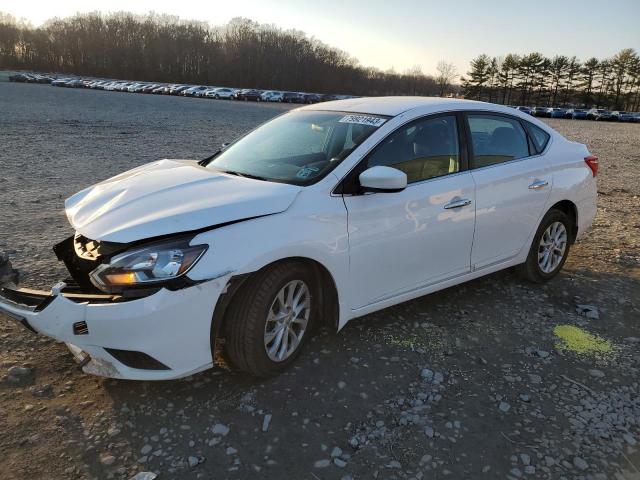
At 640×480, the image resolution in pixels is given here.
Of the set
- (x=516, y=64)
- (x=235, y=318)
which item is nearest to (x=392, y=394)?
(x=235, y=318)

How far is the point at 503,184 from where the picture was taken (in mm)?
4199

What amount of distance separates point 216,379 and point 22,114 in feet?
70.8

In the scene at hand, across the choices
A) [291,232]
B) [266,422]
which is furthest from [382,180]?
[266,422]

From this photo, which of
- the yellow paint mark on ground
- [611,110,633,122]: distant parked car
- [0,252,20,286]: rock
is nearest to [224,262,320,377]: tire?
[0,252,20,286]: rock

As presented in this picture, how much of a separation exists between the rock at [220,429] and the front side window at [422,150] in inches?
74.0

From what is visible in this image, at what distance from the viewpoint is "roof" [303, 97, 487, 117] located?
3850 mm

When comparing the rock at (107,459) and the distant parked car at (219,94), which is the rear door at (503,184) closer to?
the rock at (107,459)

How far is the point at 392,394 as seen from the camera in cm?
315

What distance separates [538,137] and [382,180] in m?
2.40

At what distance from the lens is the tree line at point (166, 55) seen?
344ft

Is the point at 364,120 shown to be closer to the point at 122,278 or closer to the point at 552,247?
the point at 122,278

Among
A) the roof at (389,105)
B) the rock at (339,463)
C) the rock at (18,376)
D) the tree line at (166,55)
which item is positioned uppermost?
the tree line at (166,55)

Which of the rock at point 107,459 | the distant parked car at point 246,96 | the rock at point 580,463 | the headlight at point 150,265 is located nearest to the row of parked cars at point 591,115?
the distant parked car at point 246,96

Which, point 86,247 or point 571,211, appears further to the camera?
point 571,211
